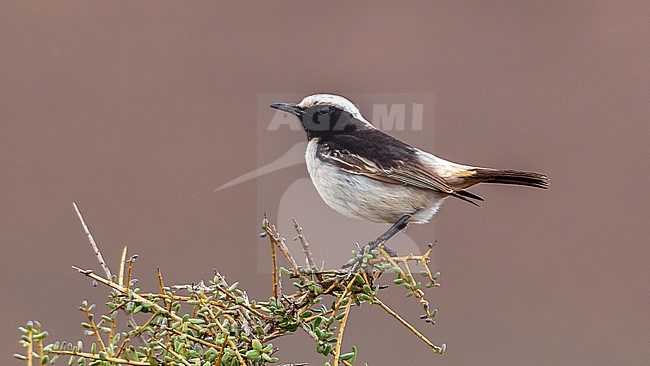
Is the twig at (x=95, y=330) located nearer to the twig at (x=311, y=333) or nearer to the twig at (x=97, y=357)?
the twig at (x=97, y=357)

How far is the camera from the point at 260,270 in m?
2.10

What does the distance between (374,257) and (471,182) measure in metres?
0.45

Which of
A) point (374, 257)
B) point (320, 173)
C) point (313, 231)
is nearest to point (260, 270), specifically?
point (313, 231)

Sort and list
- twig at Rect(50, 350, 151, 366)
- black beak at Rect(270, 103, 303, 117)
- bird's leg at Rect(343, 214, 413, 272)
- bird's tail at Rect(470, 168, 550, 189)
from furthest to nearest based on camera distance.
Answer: black beak at Rect(270, 103, 303, 117) < bird's tail at Rect(470, 168, 550, 189) < bird's leg at Rect(343, 214, 413, 272) < twig at Rect(50, 350, 151, 366)

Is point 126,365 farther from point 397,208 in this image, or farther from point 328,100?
point 328,100

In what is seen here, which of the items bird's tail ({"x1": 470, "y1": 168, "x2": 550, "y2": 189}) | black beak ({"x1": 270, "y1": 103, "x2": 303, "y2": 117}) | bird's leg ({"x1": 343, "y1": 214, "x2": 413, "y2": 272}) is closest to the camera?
bird's leg ({"x1": 343, "y1": 214, "x2": 413, "y2": 272})

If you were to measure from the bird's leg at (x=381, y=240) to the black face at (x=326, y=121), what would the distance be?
264 mm

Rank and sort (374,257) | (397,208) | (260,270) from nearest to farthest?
(374,257) < (397,208) < (260,270)

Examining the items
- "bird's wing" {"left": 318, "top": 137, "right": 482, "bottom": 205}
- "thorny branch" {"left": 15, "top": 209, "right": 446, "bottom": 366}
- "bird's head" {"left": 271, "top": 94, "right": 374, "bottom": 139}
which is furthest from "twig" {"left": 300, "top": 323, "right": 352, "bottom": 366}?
"bird's head" {"left": 271, "top": 94, "right": 374, "bottom": 139}

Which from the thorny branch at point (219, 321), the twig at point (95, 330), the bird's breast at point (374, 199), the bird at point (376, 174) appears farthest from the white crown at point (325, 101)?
the twig at point (95, 330)

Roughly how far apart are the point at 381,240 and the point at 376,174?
22 cm

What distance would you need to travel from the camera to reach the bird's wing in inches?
56.9

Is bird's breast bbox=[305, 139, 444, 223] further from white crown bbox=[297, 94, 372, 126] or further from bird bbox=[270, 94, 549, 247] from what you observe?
white crown bbox=[297, 94, 372, 126]

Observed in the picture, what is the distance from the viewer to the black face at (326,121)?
5.20ft
